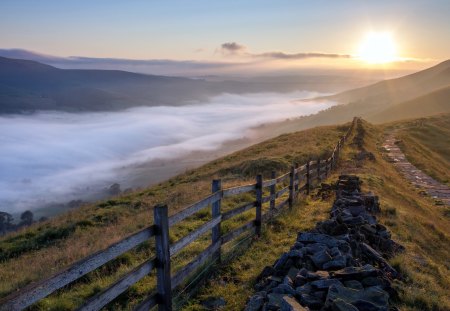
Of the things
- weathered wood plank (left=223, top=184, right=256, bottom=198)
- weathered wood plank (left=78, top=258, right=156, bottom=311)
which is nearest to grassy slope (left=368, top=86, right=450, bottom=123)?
weathered wood plank (left=223, top=184, right=256, bottom=198)

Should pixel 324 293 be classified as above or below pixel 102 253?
below

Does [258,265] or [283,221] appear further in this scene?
[283,221]

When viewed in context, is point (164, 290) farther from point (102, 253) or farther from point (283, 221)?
point (283, 221)

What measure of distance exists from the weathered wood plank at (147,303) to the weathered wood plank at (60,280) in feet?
3.52

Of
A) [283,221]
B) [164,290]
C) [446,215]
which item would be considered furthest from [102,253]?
[446,215]

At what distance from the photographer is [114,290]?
554 cm

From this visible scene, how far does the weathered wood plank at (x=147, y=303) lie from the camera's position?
6.21 metres

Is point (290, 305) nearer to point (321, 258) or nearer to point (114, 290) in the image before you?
point (321, 258)

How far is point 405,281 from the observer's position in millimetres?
8914

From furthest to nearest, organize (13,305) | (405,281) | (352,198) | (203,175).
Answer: (203,175) → (352,198) → (405,281) → (13,305)

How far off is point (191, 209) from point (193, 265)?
50.4 inches

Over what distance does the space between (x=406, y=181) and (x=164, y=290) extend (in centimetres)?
2801

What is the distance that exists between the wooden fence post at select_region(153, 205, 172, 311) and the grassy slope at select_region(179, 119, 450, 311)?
104cm

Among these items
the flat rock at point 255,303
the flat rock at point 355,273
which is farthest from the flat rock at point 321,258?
the flat rock at point 255,303
